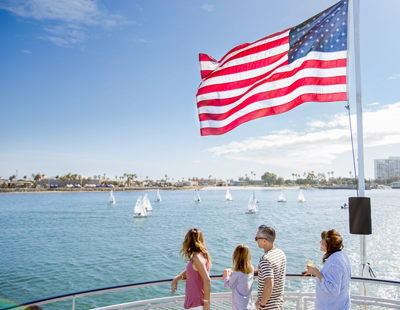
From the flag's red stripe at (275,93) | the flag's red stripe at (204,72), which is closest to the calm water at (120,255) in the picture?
the flag's red stripe at (275,93)

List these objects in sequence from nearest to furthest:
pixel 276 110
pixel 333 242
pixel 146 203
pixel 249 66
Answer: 1. pixel 333 242
2. pixel 276 110
3. pixel 249 66
4. pixel 146 203

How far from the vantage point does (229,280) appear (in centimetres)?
355

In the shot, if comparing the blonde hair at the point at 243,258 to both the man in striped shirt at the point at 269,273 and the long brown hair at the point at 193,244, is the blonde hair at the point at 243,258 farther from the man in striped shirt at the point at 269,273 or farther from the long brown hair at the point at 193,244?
the long brown hair at the point at 193,244

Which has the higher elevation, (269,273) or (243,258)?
(243,258)

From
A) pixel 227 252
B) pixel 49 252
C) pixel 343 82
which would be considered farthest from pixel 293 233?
pixel 343 82

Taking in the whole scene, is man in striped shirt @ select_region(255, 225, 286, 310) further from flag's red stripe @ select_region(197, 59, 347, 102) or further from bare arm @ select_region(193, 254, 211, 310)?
flag's red stripe @ select_region(197, 59, 347, 102)

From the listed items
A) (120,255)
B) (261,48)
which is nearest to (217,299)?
(261,48)

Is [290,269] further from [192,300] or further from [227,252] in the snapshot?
[192,300]

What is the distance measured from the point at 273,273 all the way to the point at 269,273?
0.15 metres

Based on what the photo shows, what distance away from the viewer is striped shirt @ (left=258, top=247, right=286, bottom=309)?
136 inches

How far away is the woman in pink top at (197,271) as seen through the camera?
3.46m

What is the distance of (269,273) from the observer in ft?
11.3

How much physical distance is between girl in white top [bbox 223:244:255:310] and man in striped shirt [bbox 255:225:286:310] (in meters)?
0.13

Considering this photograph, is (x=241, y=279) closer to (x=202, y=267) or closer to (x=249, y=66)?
(x=202, y=267)
